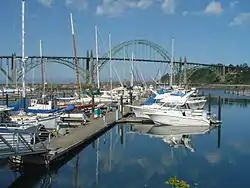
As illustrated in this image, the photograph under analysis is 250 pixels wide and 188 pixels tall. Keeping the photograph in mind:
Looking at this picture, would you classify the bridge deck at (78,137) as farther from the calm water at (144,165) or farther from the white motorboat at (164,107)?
the white motorboat at (164,107)

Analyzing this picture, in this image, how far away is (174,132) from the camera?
129ft

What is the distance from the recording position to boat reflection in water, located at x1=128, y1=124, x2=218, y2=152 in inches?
1342

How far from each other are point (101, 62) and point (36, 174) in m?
89.4

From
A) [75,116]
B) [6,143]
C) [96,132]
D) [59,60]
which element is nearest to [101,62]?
[59,60]

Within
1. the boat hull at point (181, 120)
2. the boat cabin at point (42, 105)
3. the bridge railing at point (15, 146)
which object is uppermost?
the boat cabin at point (42, 105)

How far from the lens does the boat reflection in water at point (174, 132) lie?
34.1 metres

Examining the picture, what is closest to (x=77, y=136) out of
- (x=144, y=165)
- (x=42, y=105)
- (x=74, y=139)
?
(x=74, y=139)

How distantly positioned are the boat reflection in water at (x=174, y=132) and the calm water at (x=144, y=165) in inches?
28.4

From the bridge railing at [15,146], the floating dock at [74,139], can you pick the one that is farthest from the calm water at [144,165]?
the bridge railing at [15,146]

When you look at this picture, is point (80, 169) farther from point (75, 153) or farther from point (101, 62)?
point (101, 62)

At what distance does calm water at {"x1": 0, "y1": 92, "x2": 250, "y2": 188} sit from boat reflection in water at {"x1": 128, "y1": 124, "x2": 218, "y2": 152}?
722 mm

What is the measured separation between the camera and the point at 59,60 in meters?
128

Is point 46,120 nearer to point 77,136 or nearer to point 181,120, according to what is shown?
point 77,136

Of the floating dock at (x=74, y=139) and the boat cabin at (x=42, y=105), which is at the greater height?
the boat cabin at (x=42, y=105)
